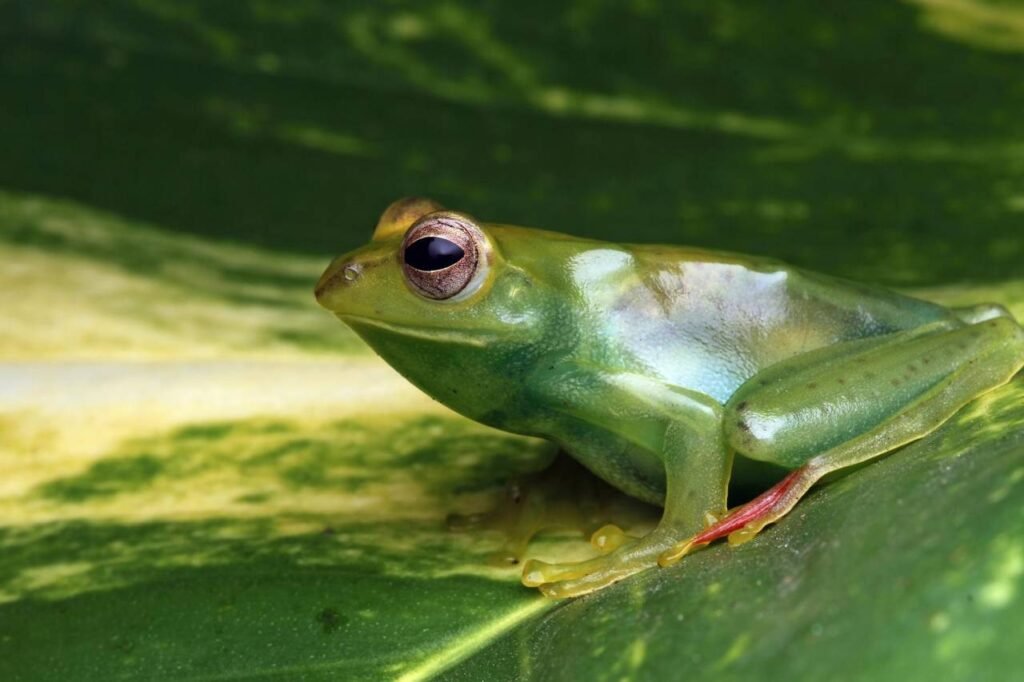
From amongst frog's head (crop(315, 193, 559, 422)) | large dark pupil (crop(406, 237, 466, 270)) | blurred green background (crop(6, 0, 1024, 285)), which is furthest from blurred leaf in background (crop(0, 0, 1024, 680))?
large dark pupil (crop(406, 237, 466, 270))

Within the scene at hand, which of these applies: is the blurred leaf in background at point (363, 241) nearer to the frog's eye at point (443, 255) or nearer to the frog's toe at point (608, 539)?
the frog's toe at point (608, 539)

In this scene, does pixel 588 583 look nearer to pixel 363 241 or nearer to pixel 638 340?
pixel 638 340

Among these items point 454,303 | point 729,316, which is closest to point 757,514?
point 729,316

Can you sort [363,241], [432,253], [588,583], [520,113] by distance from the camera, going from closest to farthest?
[588,583]
[432,253]
[363,241]
[520,113]

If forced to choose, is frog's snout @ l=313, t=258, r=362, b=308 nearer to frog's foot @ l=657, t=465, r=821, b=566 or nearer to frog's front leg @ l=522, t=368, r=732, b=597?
frog's front leg @ l=522, t=368, r=732, b=597

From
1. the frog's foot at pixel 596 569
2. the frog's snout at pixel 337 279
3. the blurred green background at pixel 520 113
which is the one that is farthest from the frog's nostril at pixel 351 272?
the blurred green background at pixel 520 113

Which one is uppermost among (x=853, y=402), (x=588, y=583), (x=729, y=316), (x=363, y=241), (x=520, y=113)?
(x=520, y=113)
